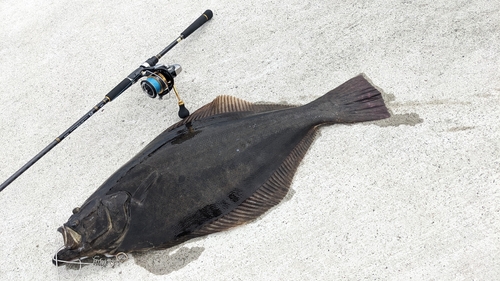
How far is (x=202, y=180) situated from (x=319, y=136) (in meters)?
1.02

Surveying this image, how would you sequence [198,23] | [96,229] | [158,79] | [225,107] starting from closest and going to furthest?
[96,229] → [158,79] → [225,107] → [198,23]

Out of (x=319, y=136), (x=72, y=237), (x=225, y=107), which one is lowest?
(x=319, y=136)

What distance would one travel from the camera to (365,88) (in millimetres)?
2889

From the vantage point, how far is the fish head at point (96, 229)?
2.38 meters

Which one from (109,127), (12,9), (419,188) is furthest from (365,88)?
(12,9)

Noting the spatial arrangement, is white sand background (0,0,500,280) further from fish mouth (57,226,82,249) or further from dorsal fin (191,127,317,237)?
fish mouth (57,226,82,249)

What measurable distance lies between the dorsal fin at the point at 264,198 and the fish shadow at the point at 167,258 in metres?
0.14

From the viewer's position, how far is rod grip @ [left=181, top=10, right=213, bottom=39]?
11.1ft

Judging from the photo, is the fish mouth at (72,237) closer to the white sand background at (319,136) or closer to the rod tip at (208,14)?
the white sand background at (319,136)

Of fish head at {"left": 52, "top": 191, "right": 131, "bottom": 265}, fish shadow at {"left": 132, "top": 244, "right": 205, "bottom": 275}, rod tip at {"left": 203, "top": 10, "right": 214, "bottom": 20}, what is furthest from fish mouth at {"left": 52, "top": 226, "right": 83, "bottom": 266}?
rod tip at {"left": 203, "top": 10, "right": 214, "bottom": 20}

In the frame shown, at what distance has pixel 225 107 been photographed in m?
3.01

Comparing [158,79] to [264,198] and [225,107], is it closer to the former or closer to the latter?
[225,107]

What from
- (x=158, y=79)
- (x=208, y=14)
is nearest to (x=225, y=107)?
(x=158, y=79)

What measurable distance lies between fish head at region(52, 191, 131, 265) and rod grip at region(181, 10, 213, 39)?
5.58 ft
